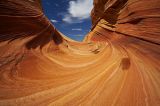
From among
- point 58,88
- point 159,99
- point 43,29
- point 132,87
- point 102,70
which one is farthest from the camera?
point 43,29

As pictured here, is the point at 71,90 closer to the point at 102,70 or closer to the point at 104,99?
the point at 104,99

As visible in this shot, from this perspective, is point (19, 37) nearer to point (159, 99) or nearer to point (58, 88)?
point (58, 88)

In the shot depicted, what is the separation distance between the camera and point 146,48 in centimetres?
436

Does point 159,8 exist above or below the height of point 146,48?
above

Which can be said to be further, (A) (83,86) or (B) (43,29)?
(B) (43,29)

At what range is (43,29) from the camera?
277 inches

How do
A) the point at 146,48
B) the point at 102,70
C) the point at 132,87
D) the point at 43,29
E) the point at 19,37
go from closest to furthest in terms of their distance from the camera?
the point at 132,87, the point at 102,70, the point at 146,48, the point at 19,37, the point at 43,29

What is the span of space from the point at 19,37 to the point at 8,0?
1424 millimetres

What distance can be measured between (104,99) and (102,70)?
1.28 metres

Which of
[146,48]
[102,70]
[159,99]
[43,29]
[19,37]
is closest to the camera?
[159,99]

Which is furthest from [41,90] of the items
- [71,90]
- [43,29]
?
[43,29]

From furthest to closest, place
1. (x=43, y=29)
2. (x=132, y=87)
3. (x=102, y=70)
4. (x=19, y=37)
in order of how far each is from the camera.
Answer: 1. (x=43, y=29)
2. (x=19, y=37)
3. (x=102, y=70)
4. (x=132, y=87)

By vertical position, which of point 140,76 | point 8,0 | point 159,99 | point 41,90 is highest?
point 8,0

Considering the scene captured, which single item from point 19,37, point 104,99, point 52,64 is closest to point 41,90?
point 104,99
